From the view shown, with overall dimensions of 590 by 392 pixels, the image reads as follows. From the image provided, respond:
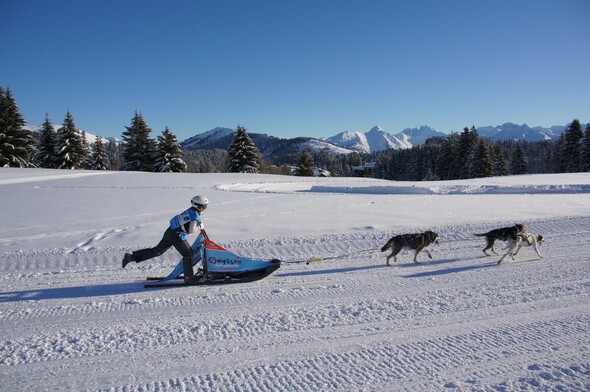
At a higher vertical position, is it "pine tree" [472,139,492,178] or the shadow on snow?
"pine tree" [472,139,492,178]

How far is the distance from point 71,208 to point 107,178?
52.0ft

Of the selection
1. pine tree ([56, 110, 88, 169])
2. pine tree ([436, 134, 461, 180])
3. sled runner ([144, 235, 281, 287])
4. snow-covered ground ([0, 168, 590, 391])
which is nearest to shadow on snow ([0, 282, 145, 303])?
snow-covered ground ([0, 168, 590, 391])

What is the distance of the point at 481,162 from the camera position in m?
47.6

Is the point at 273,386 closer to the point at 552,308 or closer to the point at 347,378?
the point at 347,378

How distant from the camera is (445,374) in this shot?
11.9 feet

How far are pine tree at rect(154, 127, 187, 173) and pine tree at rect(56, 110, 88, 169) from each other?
31.3 feet

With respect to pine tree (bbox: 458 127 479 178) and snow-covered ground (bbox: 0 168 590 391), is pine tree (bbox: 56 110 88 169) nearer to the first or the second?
snow-covered ground (bbox: 0 168 590 391)

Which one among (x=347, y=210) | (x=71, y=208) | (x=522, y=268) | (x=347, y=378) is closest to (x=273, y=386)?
(x=347, y=378)

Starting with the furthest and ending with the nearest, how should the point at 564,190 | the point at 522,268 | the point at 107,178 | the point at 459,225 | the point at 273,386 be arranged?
the point at 107,178, the point at 564,190, the point at 459,225, the point at 522,268, the point at 273,386

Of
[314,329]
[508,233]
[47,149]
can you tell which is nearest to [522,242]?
[508,233]

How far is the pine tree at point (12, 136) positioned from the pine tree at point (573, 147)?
224 ft

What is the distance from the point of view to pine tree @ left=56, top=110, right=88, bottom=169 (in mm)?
42500

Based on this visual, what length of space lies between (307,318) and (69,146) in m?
47.9

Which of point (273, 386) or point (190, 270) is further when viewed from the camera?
point (190, 270)
